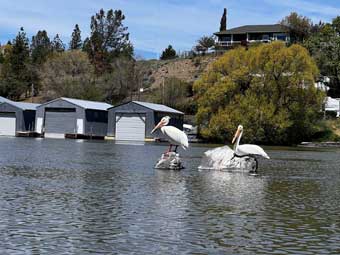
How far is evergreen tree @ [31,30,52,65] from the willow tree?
67.8 m

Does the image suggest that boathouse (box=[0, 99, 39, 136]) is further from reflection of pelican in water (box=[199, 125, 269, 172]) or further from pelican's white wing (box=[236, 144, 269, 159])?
pelican's white wing (box=[236, 144, 269, 159])

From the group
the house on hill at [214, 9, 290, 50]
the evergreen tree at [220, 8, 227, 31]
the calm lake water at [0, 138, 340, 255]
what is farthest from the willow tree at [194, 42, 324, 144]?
the evergreen tree at [220, 8, 227, 31]

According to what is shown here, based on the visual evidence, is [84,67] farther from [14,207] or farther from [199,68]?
[14,207]

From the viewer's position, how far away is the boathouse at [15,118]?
80.2 meters

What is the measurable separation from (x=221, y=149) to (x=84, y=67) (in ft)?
273

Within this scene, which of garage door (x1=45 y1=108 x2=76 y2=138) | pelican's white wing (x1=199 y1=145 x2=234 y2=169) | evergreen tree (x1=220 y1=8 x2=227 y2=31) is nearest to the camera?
pelican's white wing (x1=199 y1=145 x2=234 y2=169)

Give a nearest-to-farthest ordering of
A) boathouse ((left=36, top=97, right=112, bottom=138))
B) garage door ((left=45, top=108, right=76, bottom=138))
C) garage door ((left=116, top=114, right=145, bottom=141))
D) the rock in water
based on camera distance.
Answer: the rock in water, garage door ((left=116, top=114, right=145, bottom=141)), boathouse ((left=36, top=97, right=112, bottom=138)), garage door ((left=45, top=108, right=76, bottom=138))

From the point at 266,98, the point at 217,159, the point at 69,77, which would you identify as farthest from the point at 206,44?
the point at 217,159

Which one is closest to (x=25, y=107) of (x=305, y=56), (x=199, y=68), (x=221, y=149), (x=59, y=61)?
(x=59, y=61)

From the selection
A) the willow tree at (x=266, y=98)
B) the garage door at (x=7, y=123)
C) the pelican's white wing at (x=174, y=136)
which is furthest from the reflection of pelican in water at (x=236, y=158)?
the garage door at (x=7, y=123)

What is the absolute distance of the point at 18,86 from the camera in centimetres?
11738

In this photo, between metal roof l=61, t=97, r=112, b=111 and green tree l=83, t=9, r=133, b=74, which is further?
green tree l=83, t=9, r=133, b=74

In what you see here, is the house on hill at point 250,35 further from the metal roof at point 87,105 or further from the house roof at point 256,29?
the metal roof at point 87,105

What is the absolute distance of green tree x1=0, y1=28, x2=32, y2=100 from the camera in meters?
118
